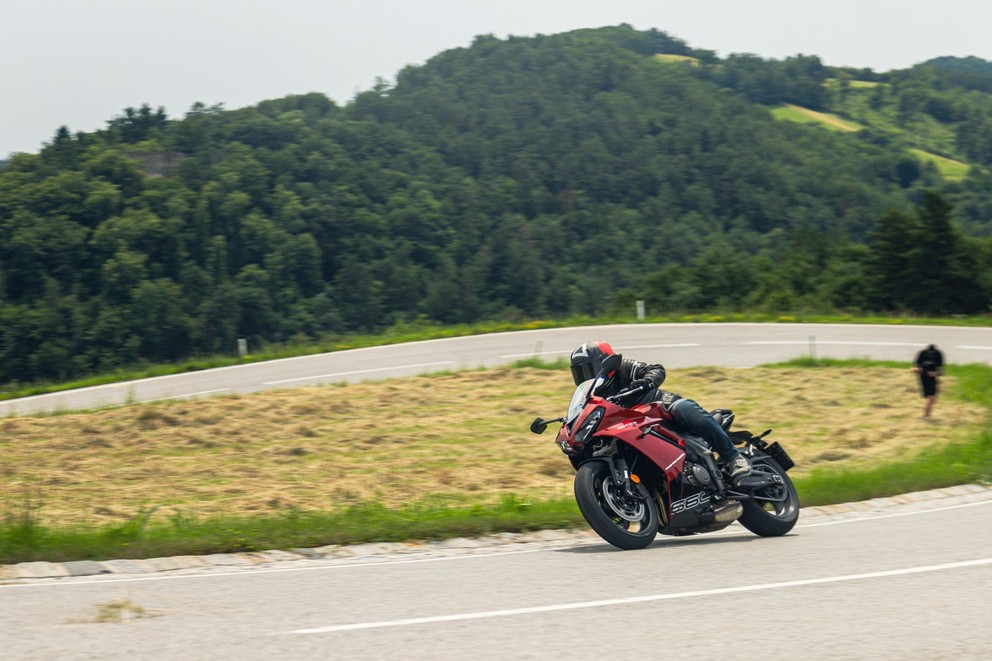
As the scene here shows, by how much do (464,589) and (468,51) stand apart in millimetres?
145566

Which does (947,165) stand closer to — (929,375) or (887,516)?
(929,375)

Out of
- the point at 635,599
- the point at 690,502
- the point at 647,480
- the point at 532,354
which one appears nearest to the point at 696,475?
the point at 690,502

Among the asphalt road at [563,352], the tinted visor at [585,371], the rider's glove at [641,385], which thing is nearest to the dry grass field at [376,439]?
the tinted visor at [585,371]

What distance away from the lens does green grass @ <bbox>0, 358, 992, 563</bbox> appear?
8445 millimetres

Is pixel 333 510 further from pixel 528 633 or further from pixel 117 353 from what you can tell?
pixel 117 353

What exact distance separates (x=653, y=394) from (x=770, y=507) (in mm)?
1619

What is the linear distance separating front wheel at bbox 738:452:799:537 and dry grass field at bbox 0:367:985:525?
3429 millimetres

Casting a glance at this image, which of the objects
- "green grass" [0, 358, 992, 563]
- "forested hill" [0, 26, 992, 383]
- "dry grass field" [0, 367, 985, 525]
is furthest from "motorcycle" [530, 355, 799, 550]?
"forested hill" [0, 26, 992, 383]

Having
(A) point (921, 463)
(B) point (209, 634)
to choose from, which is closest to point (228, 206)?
(A) point (921, 463)

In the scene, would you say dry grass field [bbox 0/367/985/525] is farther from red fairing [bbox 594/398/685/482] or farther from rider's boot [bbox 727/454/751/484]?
red fairing [bbox 594/398/685/482]

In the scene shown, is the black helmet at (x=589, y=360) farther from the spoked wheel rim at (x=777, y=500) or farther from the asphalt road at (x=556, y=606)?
the spoked wheel rim at (x=777, y=500)

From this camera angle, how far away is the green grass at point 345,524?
8.45m

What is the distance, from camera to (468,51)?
147 metres

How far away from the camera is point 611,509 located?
27.8 ft
